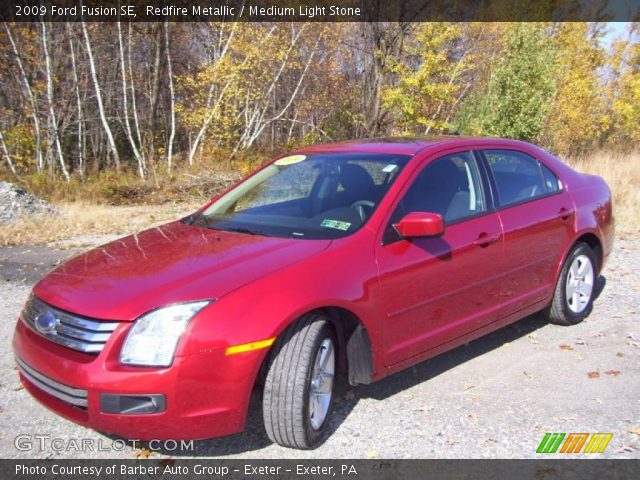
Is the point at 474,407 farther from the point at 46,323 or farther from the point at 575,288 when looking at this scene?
the point at 46,323

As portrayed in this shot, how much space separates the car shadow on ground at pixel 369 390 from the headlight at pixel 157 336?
2.13ft

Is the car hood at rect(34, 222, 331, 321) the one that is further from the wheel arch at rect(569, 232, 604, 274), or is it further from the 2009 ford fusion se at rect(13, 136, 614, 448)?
the wheel arch at rect(569, 232, 604, 274)

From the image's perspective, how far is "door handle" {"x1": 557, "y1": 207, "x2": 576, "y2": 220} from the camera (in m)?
4.64

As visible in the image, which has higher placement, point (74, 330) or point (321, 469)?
point (74, 330)

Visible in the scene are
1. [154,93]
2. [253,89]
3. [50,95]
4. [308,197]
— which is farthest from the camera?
[154,93]

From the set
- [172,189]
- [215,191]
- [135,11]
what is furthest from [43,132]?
[215,191]

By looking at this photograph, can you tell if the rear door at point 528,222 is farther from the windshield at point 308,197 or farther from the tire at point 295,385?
the tire at point 295,385

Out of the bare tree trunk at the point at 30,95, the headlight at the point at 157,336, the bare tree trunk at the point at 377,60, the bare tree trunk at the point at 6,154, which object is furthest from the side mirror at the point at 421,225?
the bare tree trunk at the point at 6,154

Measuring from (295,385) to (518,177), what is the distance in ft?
8.67

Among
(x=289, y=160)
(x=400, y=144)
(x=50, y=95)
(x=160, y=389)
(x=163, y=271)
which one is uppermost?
(x=50, y=95)

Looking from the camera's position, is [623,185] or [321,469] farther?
[623,185]

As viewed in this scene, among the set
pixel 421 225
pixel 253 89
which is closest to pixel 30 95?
pixel 253 89

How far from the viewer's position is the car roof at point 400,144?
4039mm

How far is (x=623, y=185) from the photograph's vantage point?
13.0 m
